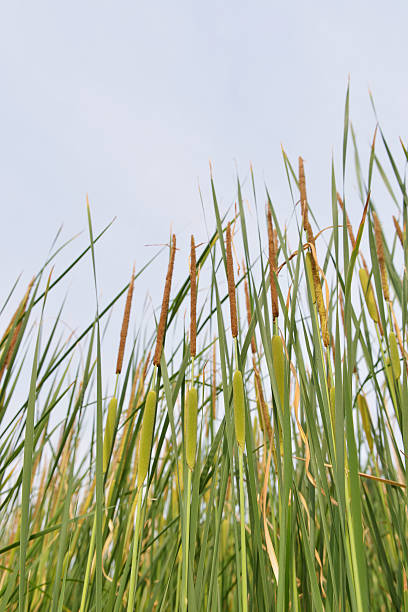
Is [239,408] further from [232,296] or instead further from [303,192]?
[303,192]

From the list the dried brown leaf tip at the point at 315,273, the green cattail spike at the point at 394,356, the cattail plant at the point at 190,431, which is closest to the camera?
the cattail plant at the point at 190,431

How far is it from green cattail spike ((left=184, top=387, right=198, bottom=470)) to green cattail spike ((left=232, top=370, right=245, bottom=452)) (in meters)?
0.05

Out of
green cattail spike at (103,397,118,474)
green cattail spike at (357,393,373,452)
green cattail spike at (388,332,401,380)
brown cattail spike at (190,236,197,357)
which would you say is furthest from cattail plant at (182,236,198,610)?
green cattail spike at (357,393,373,452)

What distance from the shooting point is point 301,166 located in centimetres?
76

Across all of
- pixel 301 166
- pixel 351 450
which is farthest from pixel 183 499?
pixel 301 166

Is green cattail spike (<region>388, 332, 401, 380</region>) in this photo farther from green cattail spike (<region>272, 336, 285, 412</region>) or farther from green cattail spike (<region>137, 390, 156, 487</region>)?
green cattail spike (<region>137, 390, 156, 487</region>)

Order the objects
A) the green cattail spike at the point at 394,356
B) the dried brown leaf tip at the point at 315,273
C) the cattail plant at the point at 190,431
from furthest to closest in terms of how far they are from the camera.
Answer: the green cattail spike at the point at 394,356 → the dried brown leaf tip at the point at 315,273 → the cattail plant at the point at 190,431

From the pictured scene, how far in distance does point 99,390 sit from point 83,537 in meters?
0.88

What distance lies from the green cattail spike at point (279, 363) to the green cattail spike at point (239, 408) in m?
0.06

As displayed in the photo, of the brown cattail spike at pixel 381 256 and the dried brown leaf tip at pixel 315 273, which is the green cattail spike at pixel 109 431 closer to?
the dried brown leaf tip at pixel 315 273

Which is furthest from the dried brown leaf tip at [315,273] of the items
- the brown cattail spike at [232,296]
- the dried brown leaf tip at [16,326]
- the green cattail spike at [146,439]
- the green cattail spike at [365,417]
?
the dried brown leaf tip at [16,326]

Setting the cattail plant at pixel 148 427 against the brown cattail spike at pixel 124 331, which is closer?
the cattail plant at pixel 148 427

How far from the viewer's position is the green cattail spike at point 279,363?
2.25 ft

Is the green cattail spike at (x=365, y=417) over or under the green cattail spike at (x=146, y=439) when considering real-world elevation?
over
